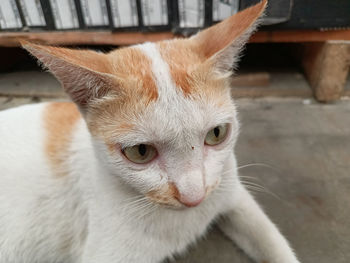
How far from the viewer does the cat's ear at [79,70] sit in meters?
0.54

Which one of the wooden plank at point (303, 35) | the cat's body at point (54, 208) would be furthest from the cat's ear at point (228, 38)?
the wooden plank at point (303, 35)

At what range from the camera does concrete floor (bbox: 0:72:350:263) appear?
967 millimetres

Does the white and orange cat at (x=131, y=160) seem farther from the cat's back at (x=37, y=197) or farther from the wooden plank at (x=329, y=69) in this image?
the wooden plank at (x=329, y=69)

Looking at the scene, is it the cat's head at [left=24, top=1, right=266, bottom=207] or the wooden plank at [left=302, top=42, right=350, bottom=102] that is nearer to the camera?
the cat's head at [left=24, top=1, right=266, bottom=207]

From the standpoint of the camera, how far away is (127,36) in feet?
5.58

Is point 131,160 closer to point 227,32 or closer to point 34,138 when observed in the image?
point 227,32

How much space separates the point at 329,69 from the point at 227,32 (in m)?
1.18

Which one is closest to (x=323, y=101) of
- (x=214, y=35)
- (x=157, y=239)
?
(x=214, y=35)

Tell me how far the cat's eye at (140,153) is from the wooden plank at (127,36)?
3.87 ft

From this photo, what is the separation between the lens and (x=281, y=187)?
1165 mm

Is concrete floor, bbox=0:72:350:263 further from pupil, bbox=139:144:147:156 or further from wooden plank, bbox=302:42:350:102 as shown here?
pupil, bbox=139:144:147:156

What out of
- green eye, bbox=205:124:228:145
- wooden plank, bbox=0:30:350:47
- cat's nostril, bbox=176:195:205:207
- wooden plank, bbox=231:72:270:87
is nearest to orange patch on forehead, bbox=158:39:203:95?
green eye, bbox=205:124:228:145

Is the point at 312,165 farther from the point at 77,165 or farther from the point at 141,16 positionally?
the point at 141,16

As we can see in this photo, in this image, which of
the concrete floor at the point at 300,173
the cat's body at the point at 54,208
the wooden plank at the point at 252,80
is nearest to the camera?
the cat's body at the point at 54,208
